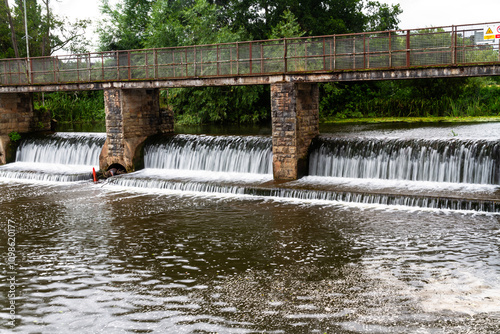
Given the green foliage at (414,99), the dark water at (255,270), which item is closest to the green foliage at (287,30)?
the green foliage at (414,99)

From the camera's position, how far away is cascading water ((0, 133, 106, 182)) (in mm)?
30380

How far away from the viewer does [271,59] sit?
25422 mm

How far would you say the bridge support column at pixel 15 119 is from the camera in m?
34.4

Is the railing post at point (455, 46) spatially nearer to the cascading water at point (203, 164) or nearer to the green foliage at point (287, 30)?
the cascading water at point (203, 164)

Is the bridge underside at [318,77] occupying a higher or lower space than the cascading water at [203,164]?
higher

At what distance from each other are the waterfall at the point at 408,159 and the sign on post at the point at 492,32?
426 centimetres

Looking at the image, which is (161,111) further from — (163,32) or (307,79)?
(163,32)

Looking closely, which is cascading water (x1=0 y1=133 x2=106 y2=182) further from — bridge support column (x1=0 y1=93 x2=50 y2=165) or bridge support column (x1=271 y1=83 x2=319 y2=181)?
bridge support column (x1=271 y1=83 x2=319 y2=181)

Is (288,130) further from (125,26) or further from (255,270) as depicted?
(125,26)

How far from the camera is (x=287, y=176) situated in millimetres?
25031

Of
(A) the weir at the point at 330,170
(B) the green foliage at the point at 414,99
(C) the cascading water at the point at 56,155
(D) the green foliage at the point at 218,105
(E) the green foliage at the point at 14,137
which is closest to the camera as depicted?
(A) the weir at the point at 330,170

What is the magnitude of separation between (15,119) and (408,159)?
24.2 meters

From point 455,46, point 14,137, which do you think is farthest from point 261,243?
point 14,137

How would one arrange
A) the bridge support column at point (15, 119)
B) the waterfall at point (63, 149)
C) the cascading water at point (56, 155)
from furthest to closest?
the bridge support column at point (15, 119) → the waterfall at point (63, 149) → the cascading water at point (56, 155)
